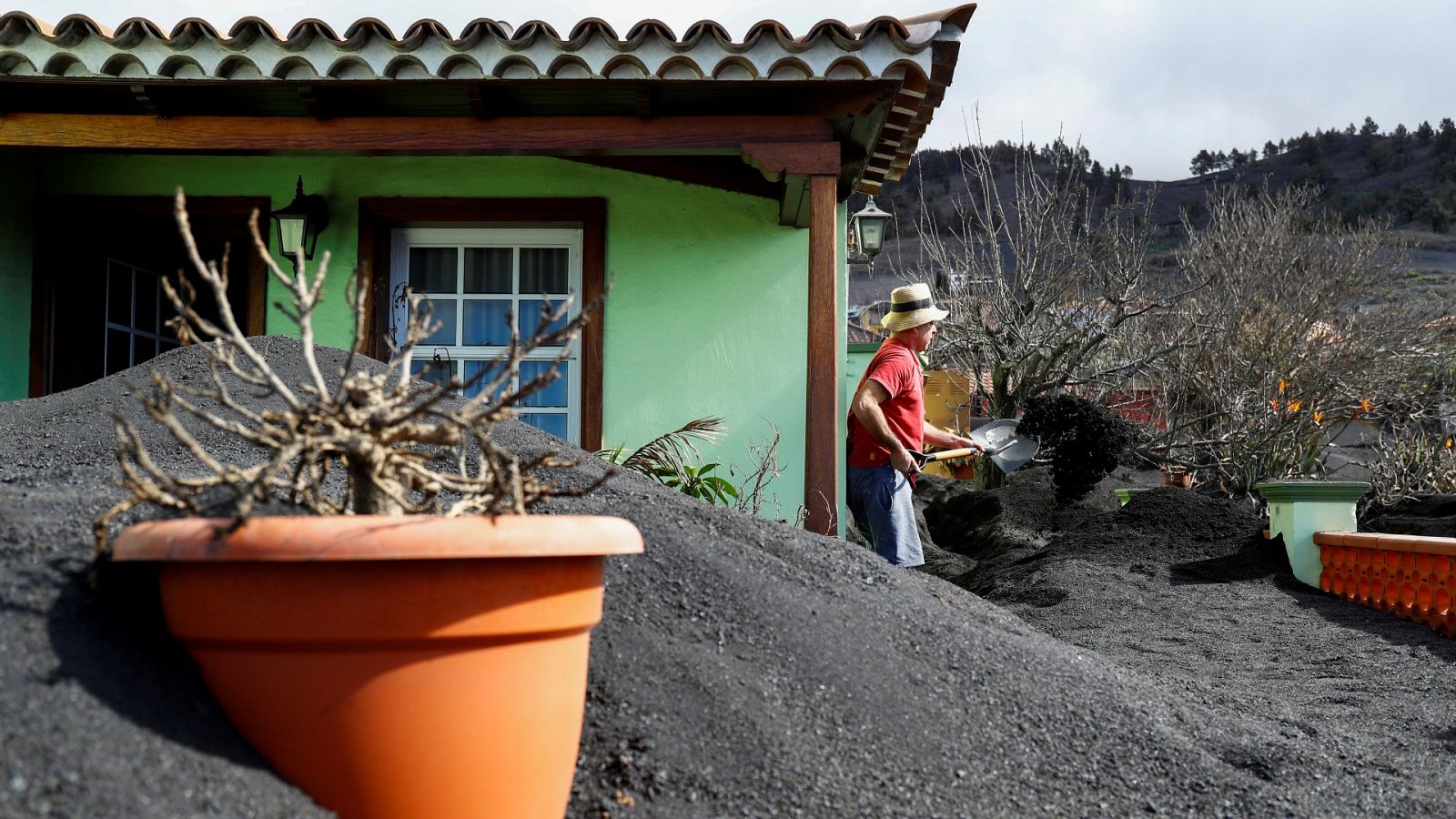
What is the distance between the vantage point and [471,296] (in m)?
6.77

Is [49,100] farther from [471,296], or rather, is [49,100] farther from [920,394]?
[920,394]

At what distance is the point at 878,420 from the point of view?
16.7 ft

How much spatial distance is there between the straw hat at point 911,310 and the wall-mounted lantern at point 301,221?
310 cm

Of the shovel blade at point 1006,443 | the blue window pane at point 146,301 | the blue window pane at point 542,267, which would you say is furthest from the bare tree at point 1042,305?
the blue window pane at point 146,301

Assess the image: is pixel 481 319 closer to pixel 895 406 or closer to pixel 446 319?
pixel 446 319

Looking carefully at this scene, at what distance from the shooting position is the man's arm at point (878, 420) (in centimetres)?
510

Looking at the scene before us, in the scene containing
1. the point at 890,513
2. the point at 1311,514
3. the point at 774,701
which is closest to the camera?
the point at 774,701

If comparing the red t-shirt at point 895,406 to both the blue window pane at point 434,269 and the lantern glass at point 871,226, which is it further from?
the lantern glass at point 871,226

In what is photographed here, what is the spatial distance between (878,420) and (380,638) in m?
3.53

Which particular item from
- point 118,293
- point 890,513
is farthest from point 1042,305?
point 118,293

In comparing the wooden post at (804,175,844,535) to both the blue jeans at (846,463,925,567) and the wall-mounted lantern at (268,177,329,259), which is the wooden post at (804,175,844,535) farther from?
the wall-mounted lantern at (268,177,329,259)

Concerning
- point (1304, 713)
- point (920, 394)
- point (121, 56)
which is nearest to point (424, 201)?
point (121, 56)

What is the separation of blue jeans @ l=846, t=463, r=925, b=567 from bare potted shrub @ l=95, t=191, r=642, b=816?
333cm

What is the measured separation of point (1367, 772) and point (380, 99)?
15.8 ft
